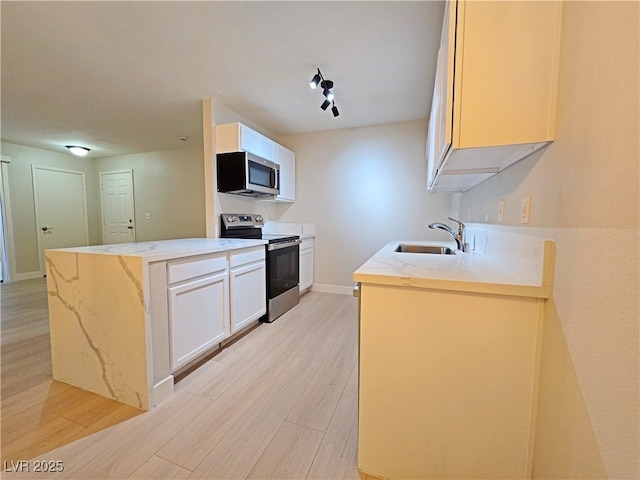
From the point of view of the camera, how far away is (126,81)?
2455mm

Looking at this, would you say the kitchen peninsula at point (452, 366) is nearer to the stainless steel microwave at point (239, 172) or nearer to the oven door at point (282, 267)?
the oven door at point (282, 267)

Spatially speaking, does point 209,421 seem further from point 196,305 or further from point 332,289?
point 332,289

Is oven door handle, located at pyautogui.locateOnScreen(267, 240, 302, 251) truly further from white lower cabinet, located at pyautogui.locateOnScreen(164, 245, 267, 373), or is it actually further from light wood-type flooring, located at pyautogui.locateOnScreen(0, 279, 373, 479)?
light wood-type flooring, located at pyautogui.locateOnScreen(0, 279, 373, 479)

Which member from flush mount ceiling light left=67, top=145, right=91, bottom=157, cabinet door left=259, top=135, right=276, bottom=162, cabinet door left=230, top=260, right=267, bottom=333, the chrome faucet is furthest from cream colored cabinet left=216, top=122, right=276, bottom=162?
flush mount ceiling light left=67, top=145, right=91, bottom=157

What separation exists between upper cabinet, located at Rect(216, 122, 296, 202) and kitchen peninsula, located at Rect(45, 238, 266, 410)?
52.0 inches

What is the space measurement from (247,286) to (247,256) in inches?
10.8

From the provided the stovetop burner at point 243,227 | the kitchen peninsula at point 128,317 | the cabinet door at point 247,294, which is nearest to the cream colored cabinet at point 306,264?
the stovetop burner at point 243,227

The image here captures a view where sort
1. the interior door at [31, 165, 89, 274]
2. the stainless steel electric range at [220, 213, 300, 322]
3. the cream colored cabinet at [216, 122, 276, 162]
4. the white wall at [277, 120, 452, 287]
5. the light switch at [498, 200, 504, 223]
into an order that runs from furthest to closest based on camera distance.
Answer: the interior door at [31, 165, 89, 274]
the white wall at [277, 120, 452, 287]
the stainless steel electric range at [220, 213, 300, 322]
the cream colored cabinet at [216, 122, 276, 162]
the light switch at [498, 200, 504, 223]

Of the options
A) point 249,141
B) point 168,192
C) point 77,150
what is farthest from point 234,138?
point 77,150

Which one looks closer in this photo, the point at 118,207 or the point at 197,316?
the point at 197,316

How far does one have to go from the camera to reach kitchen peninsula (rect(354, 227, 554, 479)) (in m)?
0.97

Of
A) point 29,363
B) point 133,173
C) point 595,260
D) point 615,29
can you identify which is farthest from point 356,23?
point 133,173

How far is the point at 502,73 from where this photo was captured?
0.95 metres

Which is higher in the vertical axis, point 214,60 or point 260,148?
point 214,60
